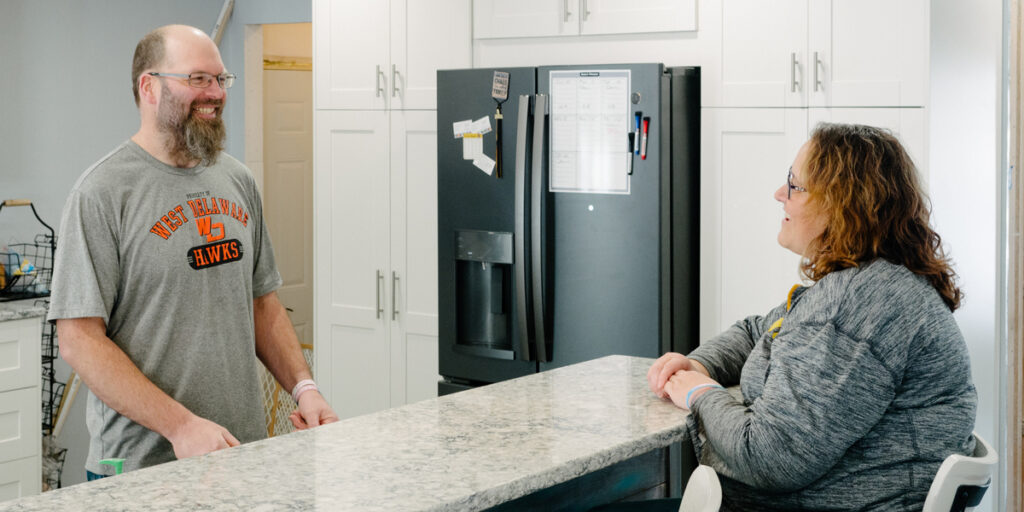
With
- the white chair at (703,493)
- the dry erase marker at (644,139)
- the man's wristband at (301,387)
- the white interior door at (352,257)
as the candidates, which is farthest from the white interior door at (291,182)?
the white chair at (703,493)

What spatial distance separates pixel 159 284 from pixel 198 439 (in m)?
0.33

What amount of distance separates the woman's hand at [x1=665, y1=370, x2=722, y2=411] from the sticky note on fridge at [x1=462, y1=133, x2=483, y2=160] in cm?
194

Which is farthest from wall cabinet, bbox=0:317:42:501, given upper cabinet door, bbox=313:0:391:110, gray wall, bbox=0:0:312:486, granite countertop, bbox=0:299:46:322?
upper cabinet door, bbox=313:0:391:110

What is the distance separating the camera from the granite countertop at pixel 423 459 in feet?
4.19

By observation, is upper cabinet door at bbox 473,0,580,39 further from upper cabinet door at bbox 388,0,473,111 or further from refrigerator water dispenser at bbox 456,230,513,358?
refrigerator water dispenser at bbox 456,230,513,358

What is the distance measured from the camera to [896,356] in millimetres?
1490

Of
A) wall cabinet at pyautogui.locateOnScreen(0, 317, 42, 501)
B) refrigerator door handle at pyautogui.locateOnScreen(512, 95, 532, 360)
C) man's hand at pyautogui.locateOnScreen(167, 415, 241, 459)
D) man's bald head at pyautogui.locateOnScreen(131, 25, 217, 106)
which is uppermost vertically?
man's bald head at pyautogui.locateOnScreen(131, 25, 217, 106)

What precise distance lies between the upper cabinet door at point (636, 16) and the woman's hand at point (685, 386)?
1.89 m

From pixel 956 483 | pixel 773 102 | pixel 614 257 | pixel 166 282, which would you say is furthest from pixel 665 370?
pixel 773 102

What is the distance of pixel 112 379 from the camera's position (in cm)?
197

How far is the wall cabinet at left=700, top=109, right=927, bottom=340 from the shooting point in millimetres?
3264

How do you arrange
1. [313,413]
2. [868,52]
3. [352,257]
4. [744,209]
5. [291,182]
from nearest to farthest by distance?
[313,413]
[868,52]
[744,209]
[352,257]
[291,182]

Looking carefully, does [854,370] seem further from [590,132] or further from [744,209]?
[590,132]

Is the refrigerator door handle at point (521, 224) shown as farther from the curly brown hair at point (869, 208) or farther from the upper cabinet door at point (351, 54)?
the curly brown hair at point (869, 208)
